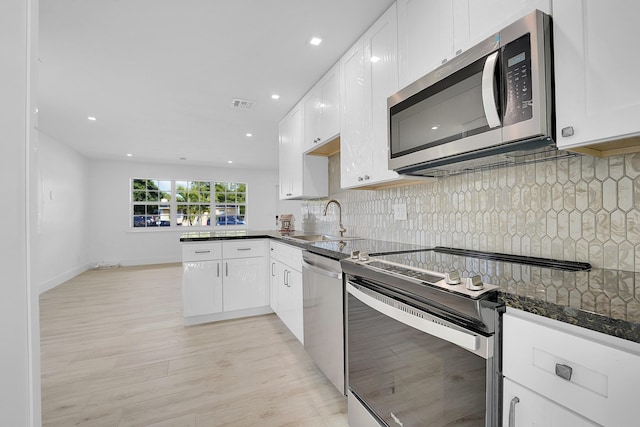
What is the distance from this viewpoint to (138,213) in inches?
283

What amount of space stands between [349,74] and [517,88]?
1470 mm

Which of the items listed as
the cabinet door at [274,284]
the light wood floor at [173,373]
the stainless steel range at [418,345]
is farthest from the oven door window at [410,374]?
the cabinet door at [274,284]

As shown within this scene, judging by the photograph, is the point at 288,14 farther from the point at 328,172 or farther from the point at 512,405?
the point at 512,405

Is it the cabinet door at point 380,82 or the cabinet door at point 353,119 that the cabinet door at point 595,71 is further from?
the cabinet door at point 353,119

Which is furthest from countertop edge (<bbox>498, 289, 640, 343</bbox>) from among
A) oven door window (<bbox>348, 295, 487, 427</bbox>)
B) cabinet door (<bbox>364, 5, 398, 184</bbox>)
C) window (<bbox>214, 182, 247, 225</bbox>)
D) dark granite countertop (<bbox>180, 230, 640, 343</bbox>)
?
window (<bbox>214, 182, 247, 225</bbox>)

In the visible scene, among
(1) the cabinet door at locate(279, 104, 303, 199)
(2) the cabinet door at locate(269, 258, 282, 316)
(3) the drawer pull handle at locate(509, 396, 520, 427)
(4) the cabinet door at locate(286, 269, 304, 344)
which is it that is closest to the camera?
(3) the drawer pull handle at locate(509, 396, 520, 427)

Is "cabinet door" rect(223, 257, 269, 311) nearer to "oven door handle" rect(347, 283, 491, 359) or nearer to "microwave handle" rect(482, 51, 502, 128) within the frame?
"oven door handle" rect(347, 283, 491, 359)

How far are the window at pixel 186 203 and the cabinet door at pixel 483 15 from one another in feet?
24.4

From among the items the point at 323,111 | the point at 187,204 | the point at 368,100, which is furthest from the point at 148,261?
the point at 368,100

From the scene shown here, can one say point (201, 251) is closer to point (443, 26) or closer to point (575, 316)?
point (443, 26)

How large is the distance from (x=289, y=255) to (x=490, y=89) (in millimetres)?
1978

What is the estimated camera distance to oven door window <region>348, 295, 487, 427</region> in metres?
0.90

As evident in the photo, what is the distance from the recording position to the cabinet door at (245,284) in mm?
3205

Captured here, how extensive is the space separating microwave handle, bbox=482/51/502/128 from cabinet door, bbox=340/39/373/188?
3.08 ft
